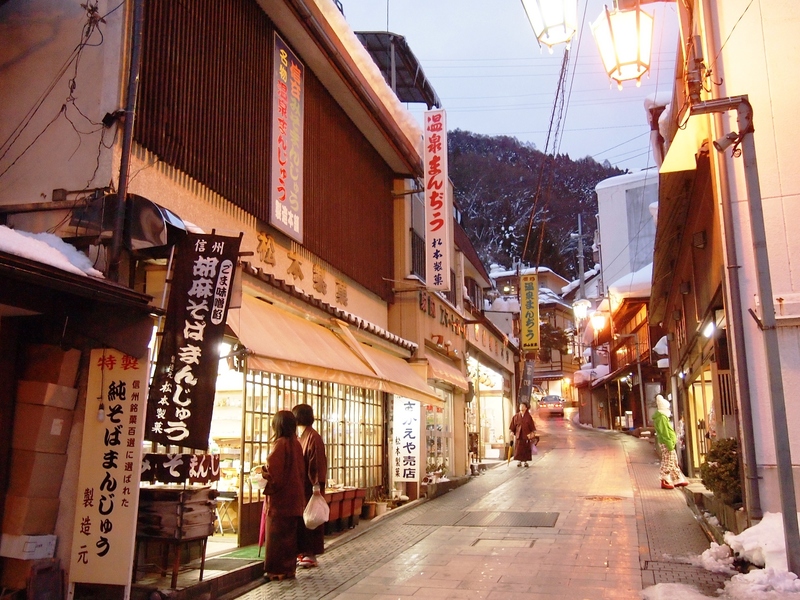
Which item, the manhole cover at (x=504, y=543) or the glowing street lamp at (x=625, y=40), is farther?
the manhole cover at (x=504, y=543)

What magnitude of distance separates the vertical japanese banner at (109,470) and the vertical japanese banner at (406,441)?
9.62 metres

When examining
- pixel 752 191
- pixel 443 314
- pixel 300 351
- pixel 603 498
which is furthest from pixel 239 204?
pixel 443 314

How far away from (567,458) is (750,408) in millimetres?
18731

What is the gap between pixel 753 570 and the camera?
23.8 ft

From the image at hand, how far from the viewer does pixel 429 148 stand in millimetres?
16109

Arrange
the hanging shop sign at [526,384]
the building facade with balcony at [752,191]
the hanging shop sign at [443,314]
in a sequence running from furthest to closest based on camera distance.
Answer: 1. the hanging shop sign at [526,384]
2. the hanging shop sign at [443,314]
3. the building facade with balcony at [752,191]

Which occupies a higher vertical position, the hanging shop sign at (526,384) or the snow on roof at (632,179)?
the snow on roof at (632,179)

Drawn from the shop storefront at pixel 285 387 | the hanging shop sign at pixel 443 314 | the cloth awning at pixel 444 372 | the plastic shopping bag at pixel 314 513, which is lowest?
the plastic shopping bag at pixel 314 513

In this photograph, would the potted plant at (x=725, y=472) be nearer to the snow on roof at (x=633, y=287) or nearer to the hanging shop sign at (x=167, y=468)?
the hanging shop sign at (x=167, y=468)

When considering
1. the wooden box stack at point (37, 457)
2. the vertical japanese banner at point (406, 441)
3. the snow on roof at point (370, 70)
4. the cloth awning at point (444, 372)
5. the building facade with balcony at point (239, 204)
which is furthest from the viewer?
the cloth awning at point (444, 372)

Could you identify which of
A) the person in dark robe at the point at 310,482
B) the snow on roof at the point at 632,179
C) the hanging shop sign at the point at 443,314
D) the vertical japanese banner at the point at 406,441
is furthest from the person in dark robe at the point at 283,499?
the snow on roof at the point at 632,179

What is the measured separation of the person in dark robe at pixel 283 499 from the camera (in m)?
8.52

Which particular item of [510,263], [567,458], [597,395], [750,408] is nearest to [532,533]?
[750,408]

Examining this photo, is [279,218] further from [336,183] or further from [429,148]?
[429,148]
